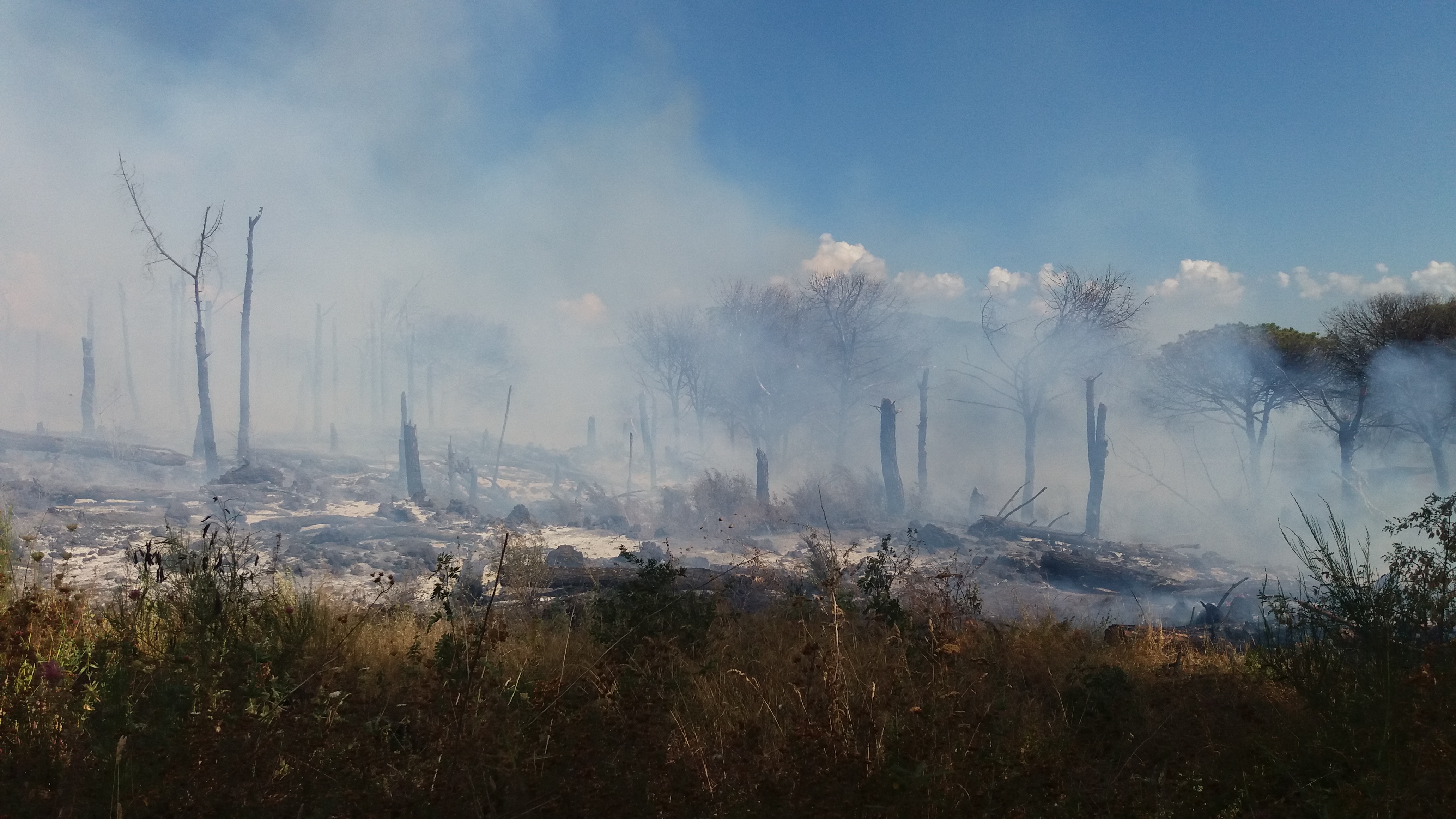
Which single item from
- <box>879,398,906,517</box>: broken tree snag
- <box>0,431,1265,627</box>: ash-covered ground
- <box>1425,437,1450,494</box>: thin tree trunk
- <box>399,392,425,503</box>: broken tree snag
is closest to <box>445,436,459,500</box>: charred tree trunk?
<box>0,431,1265,627</box>: ash-covered ground

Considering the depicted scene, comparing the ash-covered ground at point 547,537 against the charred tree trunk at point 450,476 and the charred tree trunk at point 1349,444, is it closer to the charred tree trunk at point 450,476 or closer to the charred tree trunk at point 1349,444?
the charred tree trunk at point 450,476

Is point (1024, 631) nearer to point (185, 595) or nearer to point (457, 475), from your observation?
point (185, 595)

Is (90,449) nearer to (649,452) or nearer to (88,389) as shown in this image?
(88,389)

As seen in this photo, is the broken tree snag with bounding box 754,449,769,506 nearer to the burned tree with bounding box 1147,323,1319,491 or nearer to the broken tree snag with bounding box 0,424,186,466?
the burned tree with bounding box 1147,323,1319,491

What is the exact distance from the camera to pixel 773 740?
3.57 metres

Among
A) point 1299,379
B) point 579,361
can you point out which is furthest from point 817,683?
point 579,361

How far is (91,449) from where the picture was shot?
22.8 m

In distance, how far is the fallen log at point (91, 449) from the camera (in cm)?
2159

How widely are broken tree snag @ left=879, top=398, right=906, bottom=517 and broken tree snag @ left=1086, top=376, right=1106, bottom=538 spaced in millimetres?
6058

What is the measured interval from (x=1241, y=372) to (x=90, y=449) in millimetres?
36408

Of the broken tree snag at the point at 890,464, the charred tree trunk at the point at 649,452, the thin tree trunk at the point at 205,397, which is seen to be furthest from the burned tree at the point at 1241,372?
the thin tree trunk at the point at 205,397

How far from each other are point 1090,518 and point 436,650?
24.9 metres

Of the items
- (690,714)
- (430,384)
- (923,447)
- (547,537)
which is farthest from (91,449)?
(430,384)

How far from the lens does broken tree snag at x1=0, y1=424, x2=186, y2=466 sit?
→ 21.6 m
